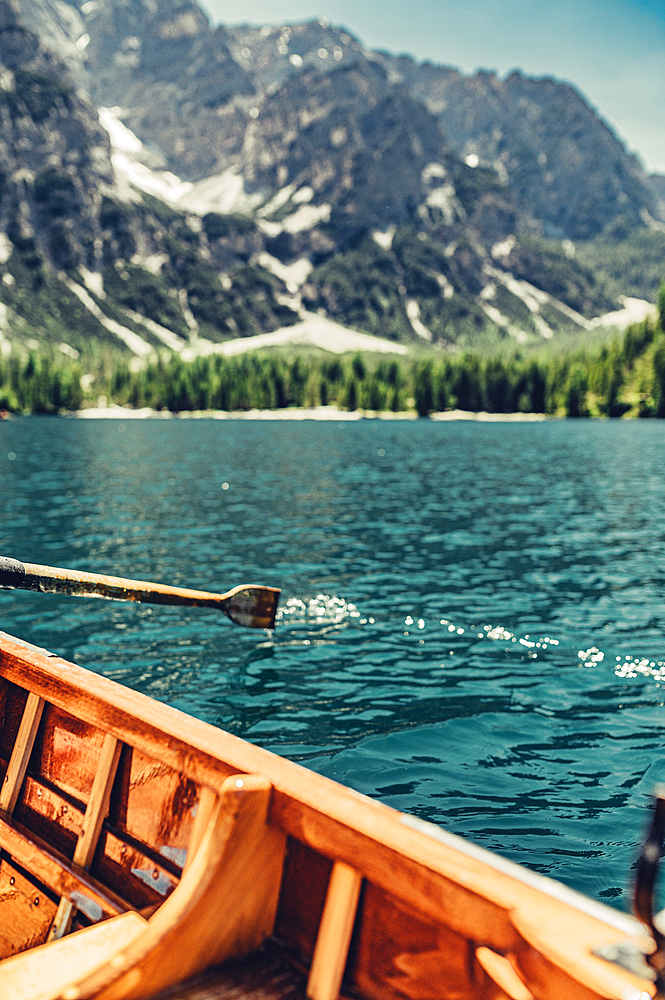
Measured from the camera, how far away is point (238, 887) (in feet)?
17.0

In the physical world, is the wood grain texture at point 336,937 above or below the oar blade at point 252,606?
above

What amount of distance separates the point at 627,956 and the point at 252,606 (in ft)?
46.7

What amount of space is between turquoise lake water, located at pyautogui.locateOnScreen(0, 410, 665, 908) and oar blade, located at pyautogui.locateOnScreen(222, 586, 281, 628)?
103cm

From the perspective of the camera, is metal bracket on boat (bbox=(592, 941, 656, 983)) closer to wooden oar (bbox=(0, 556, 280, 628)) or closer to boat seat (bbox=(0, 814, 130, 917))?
boat seat (bbox=(0, 814, 130, 917))

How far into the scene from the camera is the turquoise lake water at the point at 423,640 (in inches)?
472

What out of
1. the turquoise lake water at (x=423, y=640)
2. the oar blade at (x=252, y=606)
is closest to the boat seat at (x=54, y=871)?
the turquoise lake water at (x=423, y=640)

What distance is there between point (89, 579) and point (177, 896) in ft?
29.4

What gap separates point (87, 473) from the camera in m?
62.1

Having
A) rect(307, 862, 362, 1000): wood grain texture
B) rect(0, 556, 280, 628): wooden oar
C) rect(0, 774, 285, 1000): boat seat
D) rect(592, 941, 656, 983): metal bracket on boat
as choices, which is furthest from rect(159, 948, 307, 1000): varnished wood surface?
rect(0, 556, 280, 628): wooden oar

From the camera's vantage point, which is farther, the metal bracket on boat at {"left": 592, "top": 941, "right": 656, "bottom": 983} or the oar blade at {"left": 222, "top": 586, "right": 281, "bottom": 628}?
the oar blade at {"left": 222, "top": 586, "right": 281, "bottom": 628}

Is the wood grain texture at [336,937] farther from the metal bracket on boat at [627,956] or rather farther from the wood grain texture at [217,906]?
the metal bracket on boat at [627,956]

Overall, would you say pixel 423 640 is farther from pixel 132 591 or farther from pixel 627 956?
pixel 627 956

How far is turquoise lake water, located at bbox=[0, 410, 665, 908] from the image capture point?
12000 mm

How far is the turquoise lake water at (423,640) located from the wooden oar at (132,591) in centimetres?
133
